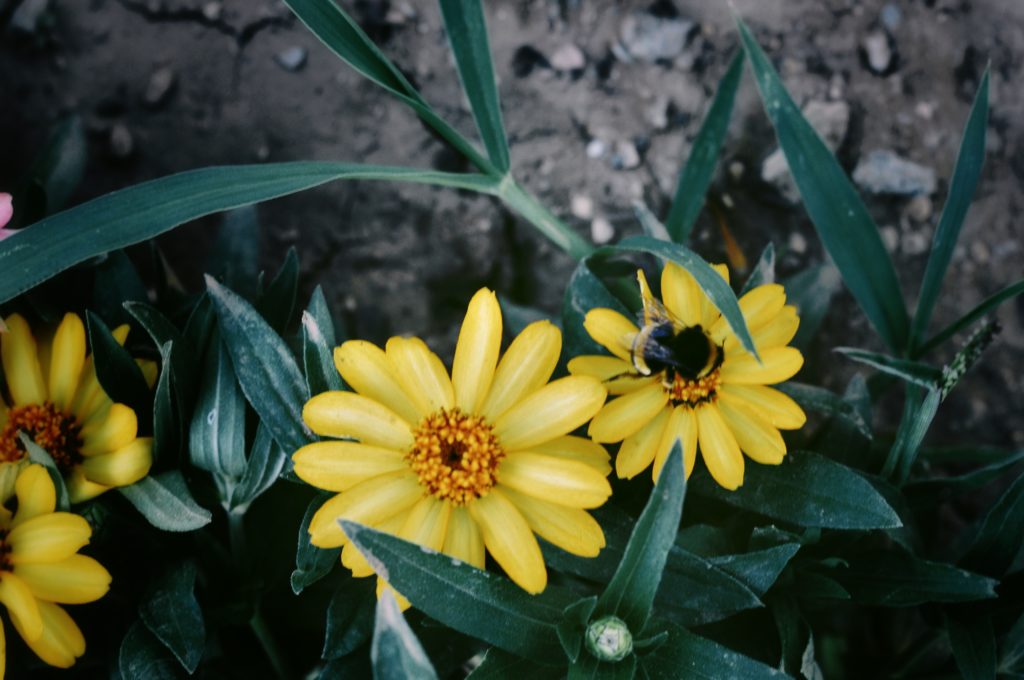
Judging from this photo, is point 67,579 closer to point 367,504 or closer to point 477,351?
point 367,504

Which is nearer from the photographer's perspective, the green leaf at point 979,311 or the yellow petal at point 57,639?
the yellow petal at point 57,639

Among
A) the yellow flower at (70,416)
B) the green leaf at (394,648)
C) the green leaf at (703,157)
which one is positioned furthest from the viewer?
the green leaf at (703,157)

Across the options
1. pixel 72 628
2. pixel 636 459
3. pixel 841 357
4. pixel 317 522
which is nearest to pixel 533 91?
pixel 841 357

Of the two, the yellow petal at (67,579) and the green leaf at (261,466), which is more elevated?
the green leaf at (261,466)

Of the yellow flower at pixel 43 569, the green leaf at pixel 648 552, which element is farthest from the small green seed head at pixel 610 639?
the yellow flower at pixel 43 569

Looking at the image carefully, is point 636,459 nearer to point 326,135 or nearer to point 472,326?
point 472,326

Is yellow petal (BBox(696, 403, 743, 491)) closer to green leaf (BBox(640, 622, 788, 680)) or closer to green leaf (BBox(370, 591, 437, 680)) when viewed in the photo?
green leaf (BBox(640, 622, 788, 680))

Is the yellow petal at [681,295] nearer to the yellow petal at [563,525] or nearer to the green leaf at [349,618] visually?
the yellow petal at [563,525]

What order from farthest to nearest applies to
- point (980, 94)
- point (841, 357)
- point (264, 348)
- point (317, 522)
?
point (841, 357) → point (980, 94) → point (264, 348) → point (317, 522)
